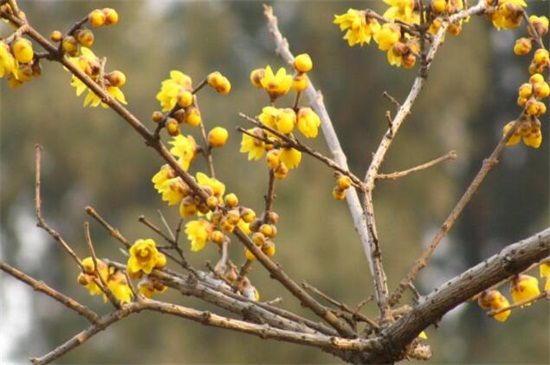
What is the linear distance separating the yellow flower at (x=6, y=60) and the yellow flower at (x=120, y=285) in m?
0.35

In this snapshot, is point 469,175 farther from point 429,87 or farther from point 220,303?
point 220,303

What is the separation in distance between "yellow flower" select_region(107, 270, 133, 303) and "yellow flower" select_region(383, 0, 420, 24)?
641mm

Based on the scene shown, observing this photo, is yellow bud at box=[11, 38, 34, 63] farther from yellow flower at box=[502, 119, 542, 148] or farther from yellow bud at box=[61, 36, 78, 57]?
yellow flower at box=[502, 119, 542, 148]

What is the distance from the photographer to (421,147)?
55.3 ft

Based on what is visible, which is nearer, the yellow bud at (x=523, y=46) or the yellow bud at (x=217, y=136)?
the yellow bud at (x=217, y=136)

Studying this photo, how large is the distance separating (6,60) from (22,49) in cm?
3

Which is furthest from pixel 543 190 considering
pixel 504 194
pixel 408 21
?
pixel 408 21

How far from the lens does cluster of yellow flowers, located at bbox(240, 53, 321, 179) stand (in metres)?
1.50

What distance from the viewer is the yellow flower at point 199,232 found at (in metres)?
1.58

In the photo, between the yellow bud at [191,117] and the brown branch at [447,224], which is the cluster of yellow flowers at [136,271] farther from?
the brown branch at [447,224]

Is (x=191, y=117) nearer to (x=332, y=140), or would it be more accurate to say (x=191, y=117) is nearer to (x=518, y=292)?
(x=332, y=140)

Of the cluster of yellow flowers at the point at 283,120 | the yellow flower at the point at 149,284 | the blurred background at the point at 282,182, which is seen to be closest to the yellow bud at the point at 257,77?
the cluster of yellow flowers at the point at 283,120

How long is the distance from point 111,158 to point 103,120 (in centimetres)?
59

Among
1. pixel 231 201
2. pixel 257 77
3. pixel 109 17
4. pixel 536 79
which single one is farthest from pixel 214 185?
pixel 536 79
